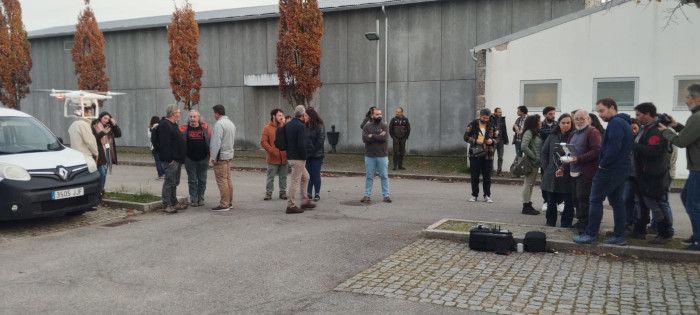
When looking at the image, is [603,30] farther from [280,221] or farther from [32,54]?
[32,54]

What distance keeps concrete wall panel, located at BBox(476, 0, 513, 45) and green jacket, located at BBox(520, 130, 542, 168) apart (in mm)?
11411

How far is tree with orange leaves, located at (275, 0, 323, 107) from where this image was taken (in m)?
18.4

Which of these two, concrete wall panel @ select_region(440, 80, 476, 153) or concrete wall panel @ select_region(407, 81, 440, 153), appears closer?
concrete wall panel @ select_region(440, 80, 476, 153)

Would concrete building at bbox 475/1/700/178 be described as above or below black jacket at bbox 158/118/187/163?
above

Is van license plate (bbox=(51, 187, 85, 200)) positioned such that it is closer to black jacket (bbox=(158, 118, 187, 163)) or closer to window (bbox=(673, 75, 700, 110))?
black jacket (bbox=(158, 118, 187, 163))

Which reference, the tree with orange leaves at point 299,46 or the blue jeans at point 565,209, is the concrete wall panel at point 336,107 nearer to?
the tree with orange leaves at point 299,46

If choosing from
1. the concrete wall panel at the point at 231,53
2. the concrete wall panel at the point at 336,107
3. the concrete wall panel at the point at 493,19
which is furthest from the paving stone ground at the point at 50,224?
the concrete wall panel at the point at 231,53

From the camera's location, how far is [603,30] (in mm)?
14438

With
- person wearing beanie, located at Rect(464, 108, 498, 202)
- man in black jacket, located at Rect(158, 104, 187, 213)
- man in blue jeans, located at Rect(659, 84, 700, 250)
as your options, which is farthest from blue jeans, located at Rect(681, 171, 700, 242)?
man in black jacket, located at Rect(158, 104, 187, 213)

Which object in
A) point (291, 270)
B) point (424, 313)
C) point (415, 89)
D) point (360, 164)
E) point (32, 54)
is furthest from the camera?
point (32, 54)

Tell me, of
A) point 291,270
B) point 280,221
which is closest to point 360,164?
point 280,221

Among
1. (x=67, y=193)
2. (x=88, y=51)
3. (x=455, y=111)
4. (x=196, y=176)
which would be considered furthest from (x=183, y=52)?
(x=67, y=193)

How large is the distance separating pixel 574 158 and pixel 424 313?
3745mm

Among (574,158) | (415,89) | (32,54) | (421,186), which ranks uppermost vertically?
(32,54)
